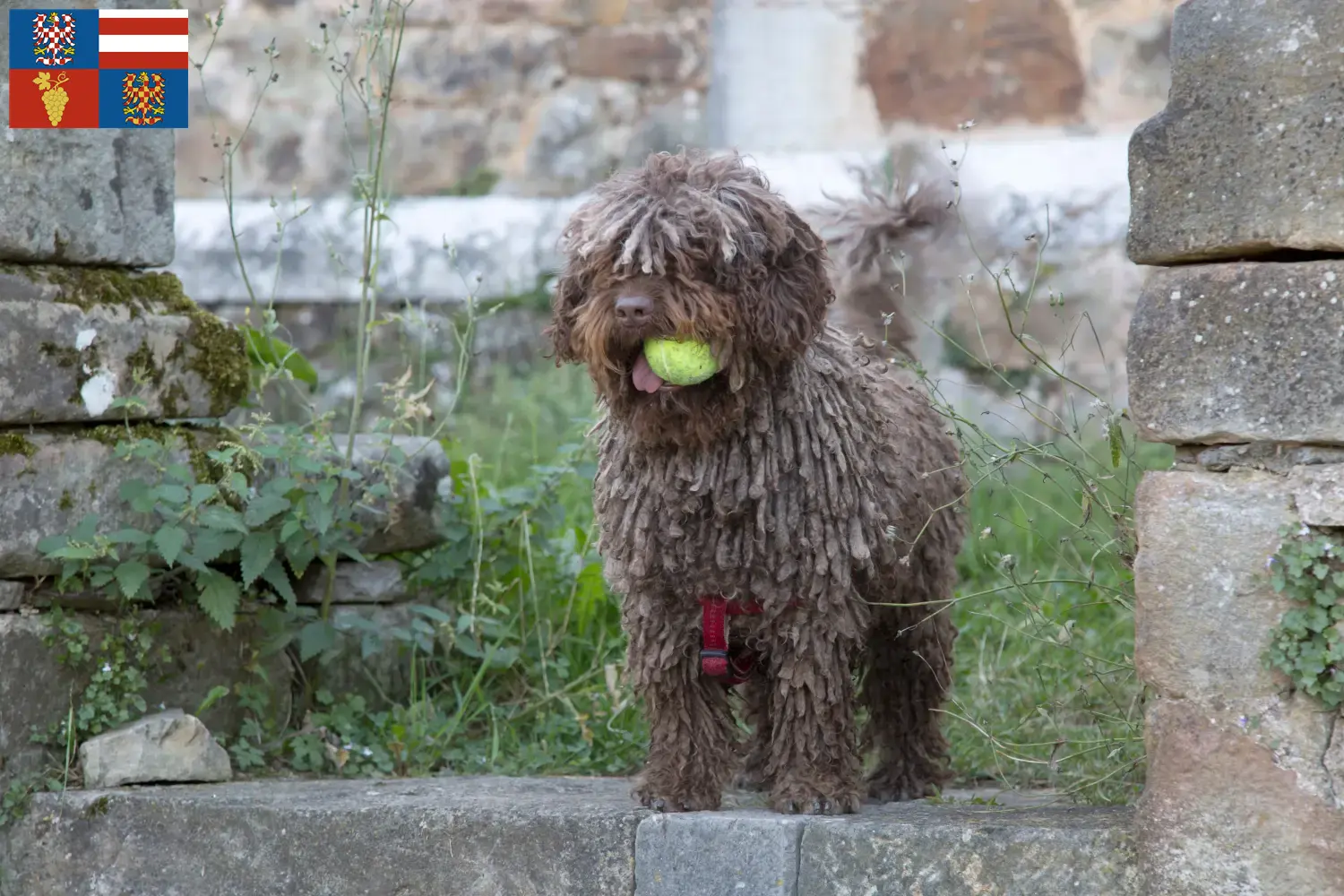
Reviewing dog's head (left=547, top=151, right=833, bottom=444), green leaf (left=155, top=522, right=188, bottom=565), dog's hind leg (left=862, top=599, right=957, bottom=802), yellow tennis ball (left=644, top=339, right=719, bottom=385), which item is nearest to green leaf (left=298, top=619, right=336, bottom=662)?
green leaf (left=155, top=522, right=188, bottom=565)

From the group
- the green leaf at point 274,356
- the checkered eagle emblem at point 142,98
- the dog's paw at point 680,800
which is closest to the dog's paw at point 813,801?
the dog's paw at point 680,800

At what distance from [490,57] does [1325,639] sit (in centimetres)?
507

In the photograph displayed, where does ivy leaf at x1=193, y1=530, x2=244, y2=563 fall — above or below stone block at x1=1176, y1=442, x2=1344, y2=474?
below

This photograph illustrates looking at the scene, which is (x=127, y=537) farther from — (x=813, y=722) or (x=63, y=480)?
(x=813, y=722)

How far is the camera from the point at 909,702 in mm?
3854

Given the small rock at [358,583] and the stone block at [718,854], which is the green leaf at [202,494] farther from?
the stone block at [718,854]

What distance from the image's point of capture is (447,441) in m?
5.07

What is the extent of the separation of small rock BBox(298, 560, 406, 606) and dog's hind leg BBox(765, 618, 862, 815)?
1.55 metres

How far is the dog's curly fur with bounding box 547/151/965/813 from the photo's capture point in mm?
3133

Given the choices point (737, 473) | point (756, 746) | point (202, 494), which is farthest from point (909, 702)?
point (202, 494)

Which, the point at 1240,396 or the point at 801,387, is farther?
the point at 801,387

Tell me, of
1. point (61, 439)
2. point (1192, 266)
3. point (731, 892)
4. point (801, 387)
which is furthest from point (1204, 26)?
→ point (61, 439)

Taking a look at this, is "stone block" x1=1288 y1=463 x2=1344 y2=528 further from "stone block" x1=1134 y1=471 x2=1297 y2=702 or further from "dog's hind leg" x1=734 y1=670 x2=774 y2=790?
"dog's hind leg" x1=734 y1=670 x2=774 y2=790

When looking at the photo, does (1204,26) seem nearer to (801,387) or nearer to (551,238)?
(801,387)
